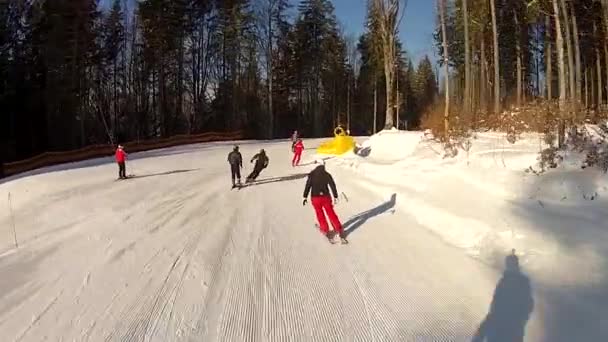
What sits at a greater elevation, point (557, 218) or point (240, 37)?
point (240, 37)

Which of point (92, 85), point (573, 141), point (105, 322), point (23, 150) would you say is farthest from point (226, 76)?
point (105, 322)

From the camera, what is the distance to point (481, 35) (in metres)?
40.5

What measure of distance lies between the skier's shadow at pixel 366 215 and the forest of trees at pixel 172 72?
1638cm

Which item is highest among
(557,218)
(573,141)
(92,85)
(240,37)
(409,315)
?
(240,37)

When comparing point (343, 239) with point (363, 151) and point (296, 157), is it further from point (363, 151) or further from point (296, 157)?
point (363, 151)

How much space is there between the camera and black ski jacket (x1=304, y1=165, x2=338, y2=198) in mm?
10883

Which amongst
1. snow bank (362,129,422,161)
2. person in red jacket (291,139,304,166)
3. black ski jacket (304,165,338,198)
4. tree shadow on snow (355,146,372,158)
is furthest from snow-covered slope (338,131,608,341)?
person in red jacket (291,139,304,166)

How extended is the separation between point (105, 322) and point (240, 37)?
52869 millimetres

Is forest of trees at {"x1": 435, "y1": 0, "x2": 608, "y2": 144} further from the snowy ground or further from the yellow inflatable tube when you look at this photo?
the yellow inflatable tube

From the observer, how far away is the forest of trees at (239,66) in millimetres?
37844

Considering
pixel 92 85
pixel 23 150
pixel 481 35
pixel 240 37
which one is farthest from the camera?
pixel 240 37

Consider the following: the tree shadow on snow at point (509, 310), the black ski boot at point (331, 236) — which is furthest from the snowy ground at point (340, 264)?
the black ski boot at point (331, 236)

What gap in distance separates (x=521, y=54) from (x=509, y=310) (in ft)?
128

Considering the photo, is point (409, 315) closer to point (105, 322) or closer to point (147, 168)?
point (105, 322)
